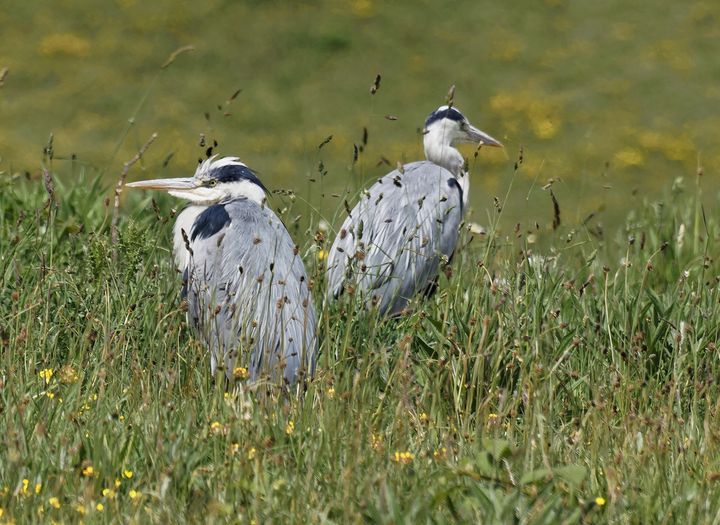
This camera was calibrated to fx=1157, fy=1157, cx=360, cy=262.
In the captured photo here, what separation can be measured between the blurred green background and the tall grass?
646 cm

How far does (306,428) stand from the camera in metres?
3.65

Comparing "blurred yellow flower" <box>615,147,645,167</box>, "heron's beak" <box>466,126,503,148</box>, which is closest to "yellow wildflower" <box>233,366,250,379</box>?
"heron's beak" <box>466,126,503,148</box>

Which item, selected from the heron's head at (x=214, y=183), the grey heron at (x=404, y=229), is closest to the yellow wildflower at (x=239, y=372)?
the grey heron at (x=404, y=229)

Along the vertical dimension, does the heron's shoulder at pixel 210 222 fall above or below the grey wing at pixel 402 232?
above

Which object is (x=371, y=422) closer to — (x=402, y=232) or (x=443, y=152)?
(x=402, y=232)

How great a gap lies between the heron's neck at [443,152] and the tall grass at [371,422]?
250cm

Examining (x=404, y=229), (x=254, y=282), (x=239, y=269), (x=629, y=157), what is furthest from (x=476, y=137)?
(x=629, y=157)

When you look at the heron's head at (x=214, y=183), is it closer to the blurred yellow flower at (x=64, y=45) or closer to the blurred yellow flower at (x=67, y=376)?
the blurred yellow flower at (x=67, y=376)

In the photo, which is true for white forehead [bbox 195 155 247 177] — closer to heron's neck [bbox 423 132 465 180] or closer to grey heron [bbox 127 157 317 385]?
grey heron [bbox 127 157 317 385]

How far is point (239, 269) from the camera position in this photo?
4.44 metres

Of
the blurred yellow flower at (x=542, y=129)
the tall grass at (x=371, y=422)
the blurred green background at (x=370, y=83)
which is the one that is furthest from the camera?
the blurred yellow flower at (x=542, y=129)

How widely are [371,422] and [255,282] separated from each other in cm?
113

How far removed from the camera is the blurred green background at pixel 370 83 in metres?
12.4

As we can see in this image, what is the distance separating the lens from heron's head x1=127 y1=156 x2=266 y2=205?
566 cm
